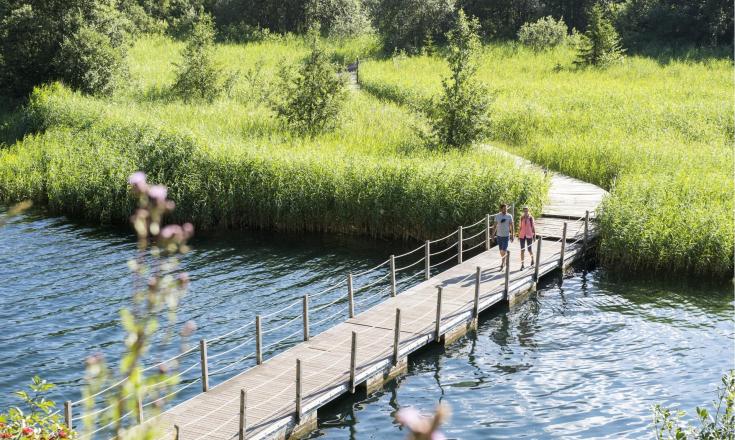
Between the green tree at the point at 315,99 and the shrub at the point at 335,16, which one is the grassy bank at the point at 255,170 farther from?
the shrub at the point at 335,16

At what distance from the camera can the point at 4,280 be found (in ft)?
79.2

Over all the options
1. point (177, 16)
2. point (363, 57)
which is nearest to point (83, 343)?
point (363, 57)

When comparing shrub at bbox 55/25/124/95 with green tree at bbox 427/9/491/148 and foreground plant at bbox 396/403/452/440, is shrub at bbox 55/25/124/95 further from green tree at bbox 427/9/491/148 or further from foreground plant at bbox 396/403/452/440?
foreground plant at bbox 396/403/452/440

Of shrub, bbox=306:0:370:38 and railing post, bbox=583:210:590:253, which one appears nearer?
railing post, bbox=583:210:590:253

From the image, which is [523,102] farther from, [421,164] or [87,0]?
[87,0]

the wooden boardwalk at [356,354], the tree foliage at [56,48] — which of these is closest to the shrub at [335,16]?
the tree foliage at [56,48]

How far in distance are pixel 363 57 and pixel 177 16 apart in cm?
2154

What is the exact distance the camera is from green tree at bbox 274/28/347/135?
38094mm

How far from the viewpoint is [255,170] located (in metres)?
30.5

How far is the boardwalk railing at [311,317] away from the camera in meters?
16.3

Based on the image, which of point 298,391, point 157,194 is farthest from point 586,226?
point 157,194

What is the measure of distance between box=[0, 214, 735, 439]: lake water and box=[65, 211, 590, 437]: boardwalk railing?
8 centimetres

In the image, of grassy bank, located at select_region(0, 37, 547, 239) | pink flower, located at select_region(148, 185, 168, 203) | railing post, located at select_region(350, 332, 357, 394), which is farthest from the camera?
grassy bank, located at select_region(0, 37, 547, 239)

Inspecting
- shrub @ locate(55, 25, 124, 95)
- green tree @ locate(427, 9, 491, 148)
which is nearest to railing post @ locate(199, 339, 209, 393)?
green tree @ locate(427, 9, 491, 148)
